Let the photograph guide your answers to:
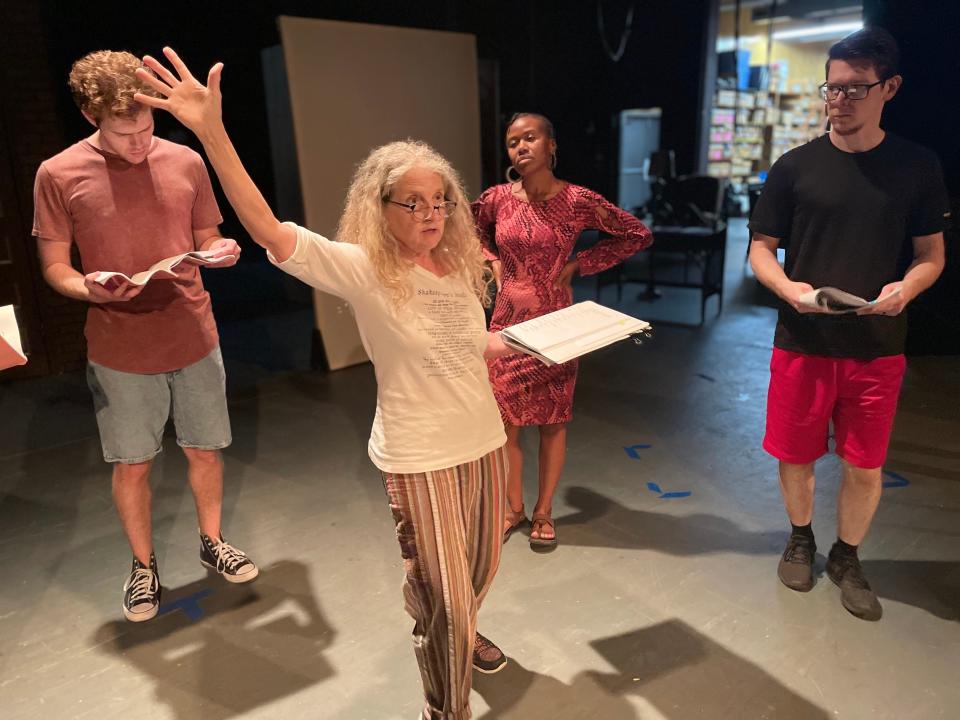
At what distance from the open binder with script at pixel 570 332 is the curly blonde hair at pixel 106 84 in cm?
110

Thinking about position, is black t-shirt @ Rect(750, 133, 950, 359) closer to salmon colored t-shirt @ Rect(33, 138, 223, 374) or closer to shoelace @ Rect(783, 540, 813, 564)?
shoelace @ Rect(783, 540, 813, 564)

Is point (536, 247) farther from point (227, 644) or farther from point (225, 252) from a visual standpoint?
point (227, 644)

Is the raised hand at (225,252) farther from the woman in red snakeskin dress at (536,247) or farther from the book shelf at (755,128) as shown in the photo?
the book shelf at (755,128)

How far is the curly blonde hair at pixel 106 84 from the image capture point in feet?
5.65

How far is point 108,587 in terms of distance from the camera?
92.4 inches

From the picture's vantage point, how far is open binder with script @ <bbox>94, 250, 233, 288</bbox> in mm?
1688

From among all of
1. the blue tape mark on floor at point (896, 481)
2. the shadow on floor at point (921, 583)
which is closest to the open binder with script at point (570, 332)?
the shadow on floor at point (921, 583)

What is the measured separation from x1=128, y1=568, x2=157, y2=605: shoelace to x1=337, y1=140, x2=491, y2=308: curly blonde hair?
142 cm

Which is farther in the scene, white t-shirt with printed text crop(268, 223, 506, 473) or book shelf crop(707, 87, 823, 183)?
book shelf crop(707, 87, 823, 183)

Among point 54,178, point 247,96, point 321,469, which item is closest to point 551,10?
point 247,96

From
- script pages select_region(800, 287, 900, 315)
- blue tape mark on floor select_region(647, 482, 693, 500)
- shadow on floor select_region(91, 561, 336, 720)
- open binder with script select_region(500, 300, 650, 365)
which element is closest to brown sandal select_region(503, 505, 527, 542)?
blue tape mark on floor select_region(647, 482, 693, 500)

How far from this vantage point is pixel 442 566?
142cm

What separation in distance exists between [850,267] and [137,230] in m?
1.96

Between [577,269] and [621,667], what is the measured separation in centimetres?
127
